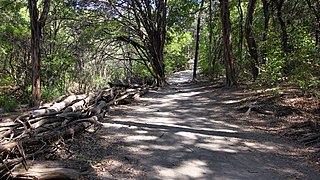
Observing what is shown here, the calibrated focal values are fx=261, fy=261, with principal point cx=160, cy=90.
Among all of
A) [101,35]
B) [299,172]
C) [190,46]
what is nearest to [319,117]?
[299,172]

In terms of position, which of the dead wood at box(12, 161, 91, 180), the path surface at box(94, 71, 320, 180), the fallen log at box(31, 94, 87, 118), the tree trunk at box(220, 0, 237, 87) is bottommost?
the path surface at box(94, 71, 320, 180)

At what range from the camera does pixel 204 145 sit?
4.65m

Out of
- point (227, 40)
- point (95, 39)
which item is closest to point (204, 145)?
point (227, 40)

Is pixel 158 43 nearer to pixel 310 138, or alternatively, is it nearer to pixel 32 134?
pixel 310 138

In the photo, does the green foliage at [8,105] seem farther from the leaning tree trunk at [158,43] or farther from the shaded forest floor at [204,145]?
the leaning tree trunk at [158,43]

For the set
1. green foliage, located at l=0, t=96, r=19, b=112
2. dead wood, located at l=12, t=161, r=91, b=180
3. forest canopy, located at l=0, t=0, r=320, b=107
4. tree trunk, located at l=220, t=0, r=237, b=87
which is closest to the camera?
dead wood, located at l=12, t=161, r=91, b=180

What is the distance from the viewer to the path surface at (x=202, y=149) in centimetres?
356

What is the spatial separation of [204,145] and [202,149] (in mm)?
220

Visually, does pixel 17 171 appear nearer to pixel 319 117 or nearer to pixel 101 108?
pixel 101 108

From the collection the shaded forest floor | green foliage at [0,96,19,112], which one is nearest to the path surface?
the shaded forest floor

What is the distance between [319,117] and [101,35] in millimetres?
11277

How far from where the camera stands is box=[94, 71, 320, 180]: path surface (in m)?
3.56

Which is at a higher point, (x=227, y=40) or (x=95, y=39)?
(x=95, y=39)

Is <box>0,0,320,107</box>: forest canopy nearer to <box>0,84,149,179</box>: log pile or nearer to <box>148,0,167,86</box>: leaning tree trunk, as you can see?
<box>148,0,167,86</box>: leaning tree trunk
